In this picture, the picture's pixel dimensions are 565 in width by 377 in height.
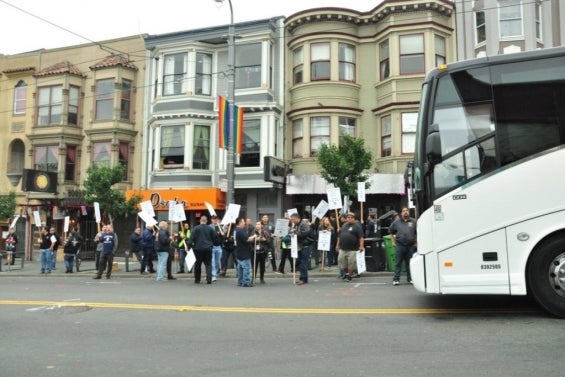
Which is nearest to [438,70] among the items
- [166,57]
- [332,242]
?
[332,242]

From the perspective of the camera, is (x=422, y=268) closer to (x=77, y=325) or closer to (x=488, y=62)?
(x=488, y=62)

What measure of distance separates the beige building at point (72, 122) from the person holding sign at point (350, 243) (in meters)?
16.0

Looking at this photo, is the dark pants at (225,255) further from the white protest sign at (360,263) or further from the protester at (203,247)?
the white protest sign at (360,263)

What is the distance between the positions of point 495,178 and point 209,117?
1848 centimetres

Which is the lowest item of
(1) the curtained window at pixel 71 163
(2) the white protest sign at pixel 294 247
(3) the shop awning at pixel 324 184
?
(2) the white protest sign at pixel 294 247

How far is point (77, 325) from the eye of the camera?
305 inches

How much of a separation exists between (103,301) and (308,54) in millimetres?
15686

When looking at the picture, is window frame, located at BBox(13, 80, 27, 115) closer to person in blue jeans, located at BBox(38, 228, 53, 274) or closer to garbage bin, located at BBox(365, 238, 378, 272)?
person in blue jeans, located at BBox(38, 228, 53, 274)

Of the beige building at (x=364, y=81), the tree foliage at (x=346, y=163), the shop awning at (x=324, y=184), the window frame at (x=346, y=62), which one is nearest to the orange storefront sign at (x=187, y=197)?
the shop awning at (x=324, y=184)

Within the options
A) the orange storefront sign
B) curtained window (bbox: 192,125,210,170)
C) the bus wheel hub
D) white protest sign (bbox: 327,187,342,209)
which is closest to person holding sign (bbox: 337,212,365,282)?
white protest sign (bbox: 327,187,342,209)

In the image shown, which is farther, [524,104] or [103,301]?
[103,301]

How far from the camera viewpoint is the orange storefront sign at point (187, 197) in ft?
74.1

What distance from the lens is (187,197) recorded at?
22781 mm

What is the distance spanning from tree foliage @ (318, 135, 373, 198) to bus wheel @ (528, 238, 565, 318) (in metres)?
10.9
